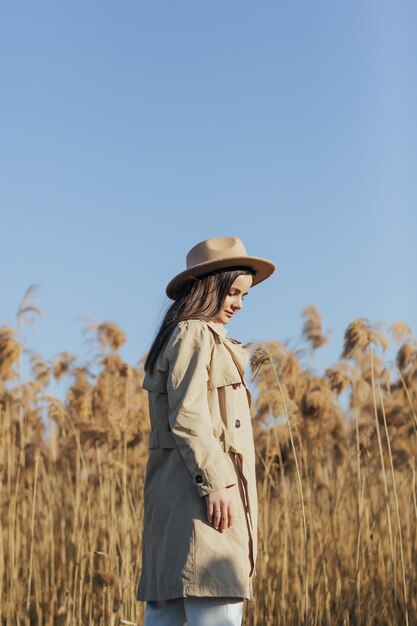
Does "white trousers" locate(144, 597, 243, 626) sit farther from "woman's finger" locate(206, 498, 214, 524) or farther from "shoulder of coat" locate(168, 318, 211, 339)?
"shoulder of coat" locate(168, 318, 211, 339)

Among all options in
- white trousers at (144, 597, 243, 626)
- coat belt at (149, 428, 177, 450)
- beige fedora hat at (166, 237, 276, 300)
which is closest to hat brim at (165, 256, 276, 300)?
beige fedora hat at (166, 237, 276, 300)

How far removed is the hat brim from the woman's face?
0.04 m

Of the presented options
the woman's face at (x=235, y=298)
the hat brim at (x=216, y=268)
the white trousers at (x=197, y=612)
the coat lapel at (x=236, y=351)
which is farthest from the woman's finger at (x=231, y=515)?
the hat brim at (x=216, y=268)

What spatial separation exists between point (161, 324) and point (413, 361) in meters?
2.23

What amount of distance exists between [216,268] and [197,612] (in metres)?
0.90

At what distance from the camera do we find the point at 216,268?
2.64 meters

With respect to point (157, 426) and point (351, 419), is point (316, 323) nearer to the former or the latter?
point (351, 419)

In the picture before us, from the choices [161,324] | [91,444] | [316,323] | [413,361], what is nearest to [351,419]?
[316,323]

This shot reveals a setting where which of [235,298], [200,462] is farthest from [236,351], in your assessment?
[200,462]

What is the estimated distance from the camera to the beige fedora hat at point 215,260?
8.60 ft

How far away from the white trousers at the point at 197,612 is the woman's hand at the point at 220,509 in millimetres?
184

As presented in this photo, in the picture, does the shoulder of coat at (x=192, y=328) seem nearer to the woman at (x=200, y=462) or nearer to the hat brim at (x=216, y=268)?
the woman at (x=200, y=462)

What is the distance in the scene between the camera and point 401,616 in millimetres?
4020

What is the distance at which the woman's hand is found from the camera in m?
2.35
